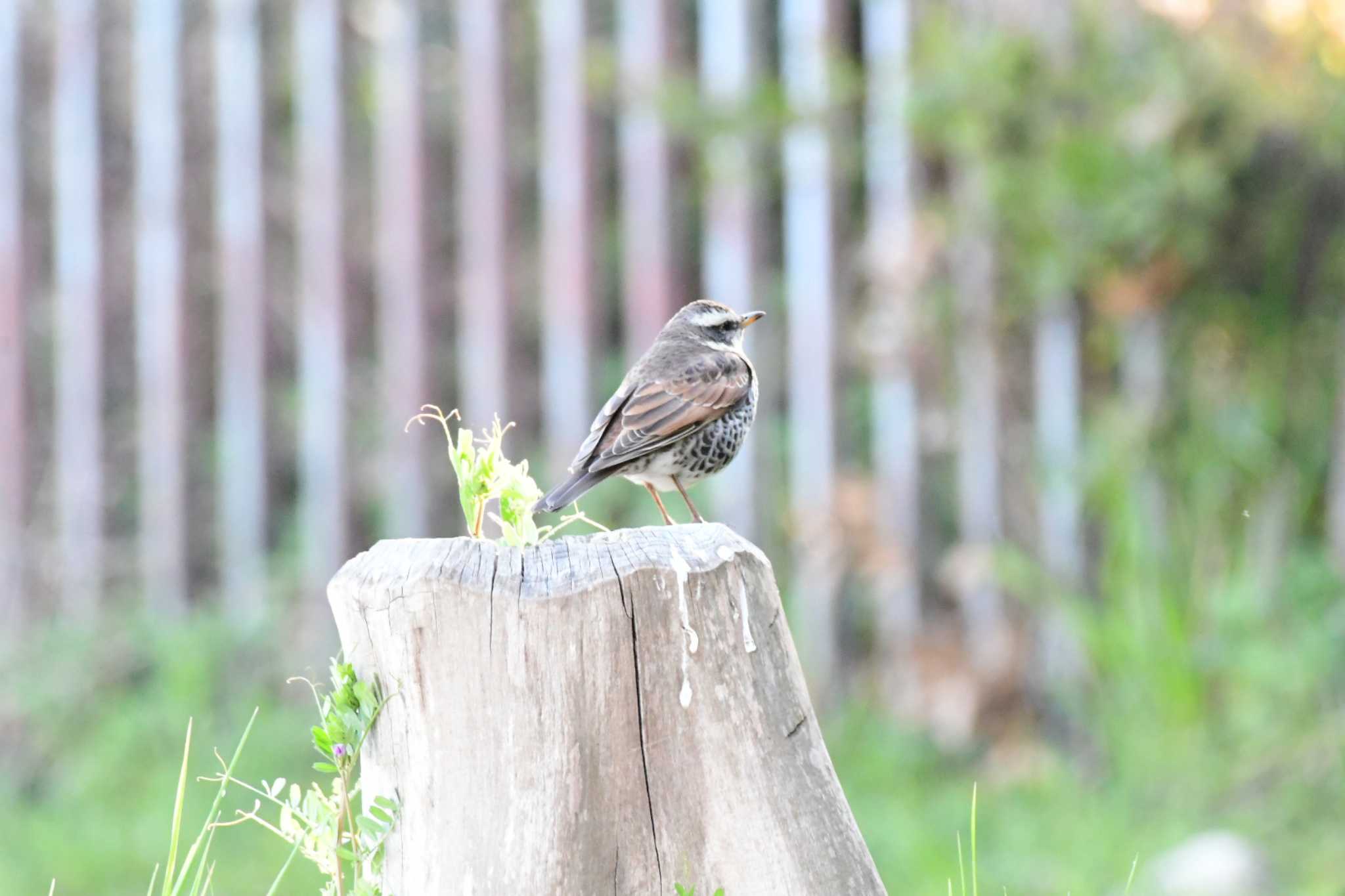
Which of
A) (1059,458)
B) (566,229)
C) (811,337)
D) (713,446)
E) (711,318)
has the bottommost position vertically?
(1059,458)

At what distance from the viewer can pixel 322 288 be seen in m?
7.09

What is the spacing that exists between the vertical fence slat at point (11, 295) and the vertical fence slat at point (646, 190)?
315cm

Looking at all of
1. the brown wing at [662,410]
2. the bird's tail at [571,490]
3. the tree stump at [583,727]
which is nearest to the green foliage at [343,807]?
the tree stump at [583,727]

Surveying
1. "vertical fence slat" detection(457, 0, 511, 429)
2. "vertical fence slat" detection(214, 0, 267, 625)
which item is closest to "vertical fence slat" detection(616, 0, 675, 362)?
"vertical fence slat" detection(457, 0, 511, 429)

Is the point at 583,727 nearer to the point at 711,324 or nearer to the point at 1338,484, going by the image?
the point at 711,324

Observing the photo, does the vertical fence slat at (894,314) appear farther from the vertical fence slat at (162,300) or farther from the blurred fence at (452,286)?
the vertical fence slat at (162,300)

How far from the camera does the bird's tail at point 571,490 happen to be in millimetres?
3297

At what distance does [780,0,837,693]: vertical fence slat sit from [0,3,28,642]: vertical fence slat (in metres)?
3.76

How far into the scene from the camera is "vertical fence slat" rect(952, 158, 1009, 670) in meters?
6.00

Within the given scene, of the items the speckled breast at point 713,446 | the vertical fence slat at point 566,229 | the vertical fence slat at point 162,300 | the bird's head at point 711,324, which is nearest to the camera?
the speckled breast at point 713,446

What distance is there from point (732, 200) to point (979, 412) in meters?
1.21

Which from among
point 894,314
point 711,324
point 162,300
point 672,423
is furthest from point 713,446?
point 162,300

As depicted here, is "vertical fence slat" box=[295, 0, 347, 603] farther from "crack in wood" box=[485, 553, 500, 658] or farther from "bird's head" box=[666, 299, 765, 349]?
"crack in wood" box=[485, 553, 500, 658]

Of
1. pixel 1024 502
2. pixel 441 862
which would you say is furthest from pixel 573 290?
pixel 441 862
